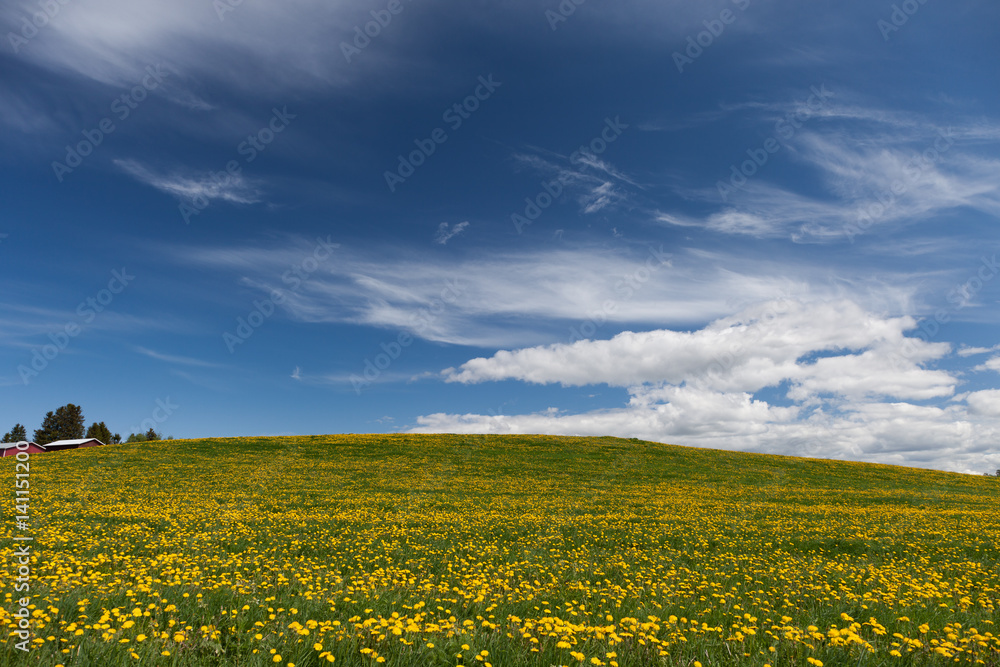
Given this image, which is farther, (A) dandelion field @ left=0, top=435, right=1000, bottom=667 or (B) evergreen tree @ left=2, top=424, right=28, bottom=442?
(B) evergreen tree @ left=2, top=424, right=28, bottom=442

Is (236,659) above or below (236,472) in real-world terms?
above

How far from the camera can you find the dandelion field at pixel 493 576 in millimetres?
5879

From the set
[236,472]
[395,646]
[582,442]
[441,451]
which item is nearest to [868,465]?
[582,442]

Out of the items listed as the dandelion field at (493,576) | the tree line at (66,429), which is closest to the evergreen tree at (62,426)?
the tree line at (66,429)

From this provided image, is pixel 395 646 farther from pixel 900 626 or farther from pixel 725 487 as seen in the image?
pixel 725 487

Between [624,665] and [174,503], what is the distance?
24.5m

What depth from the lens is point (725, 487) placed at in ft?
125

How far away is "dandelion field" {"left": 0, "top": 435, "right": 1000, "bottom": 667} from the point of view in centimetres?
588

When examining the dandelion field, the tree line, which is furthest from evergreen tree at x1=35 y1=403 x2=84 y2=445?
the dandelion field

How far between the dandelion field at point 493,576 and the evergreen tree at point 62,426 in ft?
320

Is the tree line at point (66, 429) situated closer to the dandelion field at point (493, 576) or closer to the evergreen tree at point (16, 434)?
the evergreen tree at point (16, 434)

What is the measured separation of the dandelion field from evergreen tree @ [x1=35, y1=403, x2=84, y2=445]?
97483mm

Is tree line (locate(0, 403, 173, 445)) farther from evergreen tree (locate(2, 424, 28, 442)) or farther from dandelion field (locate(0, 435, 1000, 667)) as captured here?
dandelion field (locate(0, 435, 1000, 667))

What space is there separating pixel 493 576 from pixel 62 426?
135388 mm
